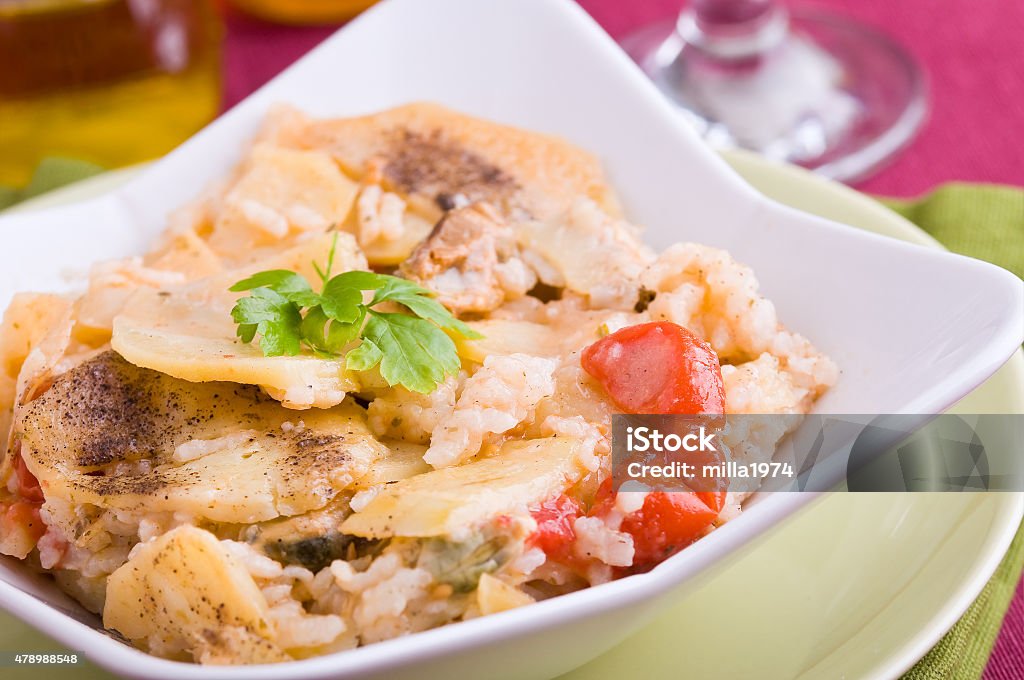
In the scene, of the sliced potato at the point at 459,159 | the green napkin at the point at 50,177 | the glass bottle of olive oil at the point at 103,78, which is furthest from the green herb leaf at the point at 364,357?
the glass bottle of olive oil at the point at 103,78

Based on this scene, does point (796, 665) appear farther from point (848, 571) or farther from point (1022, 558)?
point (1022, 558)

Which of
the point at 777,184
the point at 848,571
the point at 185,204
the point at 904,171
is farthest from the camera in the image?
the point at 904,171

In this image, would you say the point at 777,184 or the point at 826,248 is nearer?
the point at 826,248

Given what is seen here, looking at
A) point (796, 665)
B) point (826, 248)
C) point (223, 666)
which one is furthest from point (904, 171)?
point (223, 666)

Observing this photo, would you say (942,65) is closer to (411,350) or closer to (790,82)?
(790,82)

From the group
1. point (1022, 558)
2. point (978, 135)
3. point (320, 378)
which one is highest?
point (320, 378)

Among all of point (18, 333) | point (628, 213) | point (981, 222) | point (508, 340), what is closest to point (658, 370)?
point (508, 340)

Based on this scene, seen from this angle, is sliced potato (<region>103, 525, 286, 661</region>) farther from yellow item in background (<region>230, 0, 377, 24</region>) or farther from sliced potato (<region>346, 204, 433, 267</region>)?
yellow item in background (<region>230, 0, 377, 24</region>)
